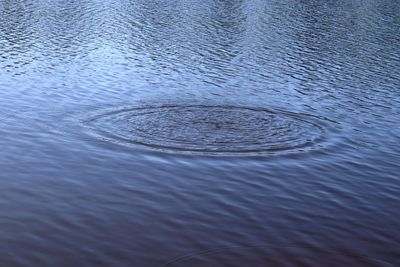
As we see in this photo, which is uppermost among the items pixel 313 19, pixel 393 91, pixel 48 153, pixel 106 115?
pixel 313 19

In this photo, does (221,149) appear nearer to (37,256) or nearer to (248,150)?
(248,150)

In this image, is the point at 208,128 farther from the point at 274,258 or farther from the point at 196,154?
the point at 274,258

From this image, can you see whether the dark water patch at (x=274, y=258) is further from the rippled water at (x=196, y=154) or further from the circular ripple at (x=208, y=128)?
the circular ripple at (x=208, y=128)

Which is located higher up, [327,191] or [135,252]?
[327,191]

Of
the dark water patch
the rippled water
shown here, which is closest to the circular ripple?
the rippled water

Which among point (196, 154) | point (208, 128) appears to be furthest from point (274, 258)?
point (208, 128)

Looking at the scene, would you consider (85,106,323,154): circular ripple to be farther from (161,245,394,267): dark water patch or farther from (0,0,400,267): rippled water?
(161,245,394,267): dark water patch

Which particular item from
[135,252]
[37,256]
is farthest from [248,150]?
[37,256]
